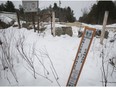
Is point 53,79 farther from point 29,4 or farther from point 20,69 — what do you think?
point 29,4

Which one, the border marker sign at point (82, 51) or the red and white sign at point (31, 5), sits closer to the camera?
the border marker sign at point (82, 51)

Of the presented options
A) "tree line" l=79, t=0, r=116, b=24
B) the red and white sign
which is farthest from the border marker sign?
"tree line" l=79, t=0, r=116, b=24

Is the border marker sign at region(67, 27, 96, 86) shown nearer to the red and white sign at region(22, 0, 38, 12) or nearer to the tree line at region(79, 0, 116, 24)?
the red and white sign at region(22, 0, 38, 12)

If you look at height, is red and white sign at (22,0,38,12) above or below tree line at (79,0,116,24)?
below

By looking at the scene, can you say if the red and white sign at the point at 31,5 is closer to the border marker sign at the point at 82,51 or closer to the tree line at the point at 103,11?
the border marker sign at the point at 82,51

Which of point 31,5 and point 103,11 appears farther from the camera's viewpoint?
point 103,11

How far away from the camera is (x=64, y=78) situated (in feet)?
6.75

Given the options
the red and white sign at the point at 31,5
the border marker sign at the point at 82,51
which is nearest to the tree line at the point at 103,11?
the red and white sign at the point at 31,5

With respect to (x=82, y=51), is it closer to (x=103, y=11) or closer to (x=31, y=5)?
(x=31, y=5)

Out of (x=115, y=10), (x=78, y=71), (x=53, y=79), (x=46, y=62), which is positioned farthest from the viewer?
(x=115, y=10)

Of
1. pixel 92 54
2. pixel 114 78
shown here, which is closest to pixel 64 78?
pixel 114 78

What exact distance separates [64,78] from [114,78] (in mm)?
963

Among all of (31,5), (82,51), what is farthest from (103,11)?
(82,51)

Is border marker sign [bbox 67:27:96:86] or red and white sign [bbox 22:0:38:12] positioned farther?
red and white sign [bbox 22:0:38:12]
